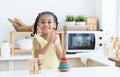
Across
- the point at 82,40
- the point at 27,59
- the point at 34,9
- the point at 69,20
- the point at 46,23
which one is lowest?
the point at 27,59

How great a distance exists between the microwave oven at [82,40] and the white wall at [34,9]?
1.41 feet

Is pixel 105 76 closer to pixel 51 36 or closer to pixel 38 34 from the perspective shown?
pixel 51 36

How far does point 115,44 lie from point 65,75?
1.59 metres

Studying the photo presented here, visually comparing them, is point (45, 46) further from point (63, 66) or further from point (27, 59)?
point (27, 59)

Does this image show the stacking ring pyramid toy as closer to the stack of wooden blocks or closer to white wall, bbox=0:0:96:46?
the stack of wooden blocks

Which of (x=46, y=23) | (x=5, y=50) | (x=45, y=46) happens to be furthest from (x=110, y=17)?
(x=45, y=46)

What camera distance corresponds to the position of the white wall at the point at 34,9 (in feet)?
12.2

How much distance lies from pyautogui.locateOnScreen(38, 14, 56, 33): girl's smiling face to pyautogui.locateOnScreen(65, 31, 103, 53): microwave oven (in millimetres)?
1569

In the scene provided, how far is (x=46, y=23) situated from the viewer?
1.95 meters

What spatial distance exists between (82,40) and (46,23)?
66.2 inches

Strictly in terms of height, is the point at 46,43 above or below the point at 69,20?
below

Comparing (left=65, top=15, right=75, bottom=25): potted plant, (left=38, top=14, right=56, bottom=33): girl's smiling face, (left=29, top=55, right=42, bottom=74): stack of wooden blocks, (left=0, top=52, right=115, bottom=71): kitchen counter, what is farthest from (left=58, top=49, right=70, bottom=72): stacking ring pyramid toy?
(left=65, top=15, right=75, bottom=25): potted plant
